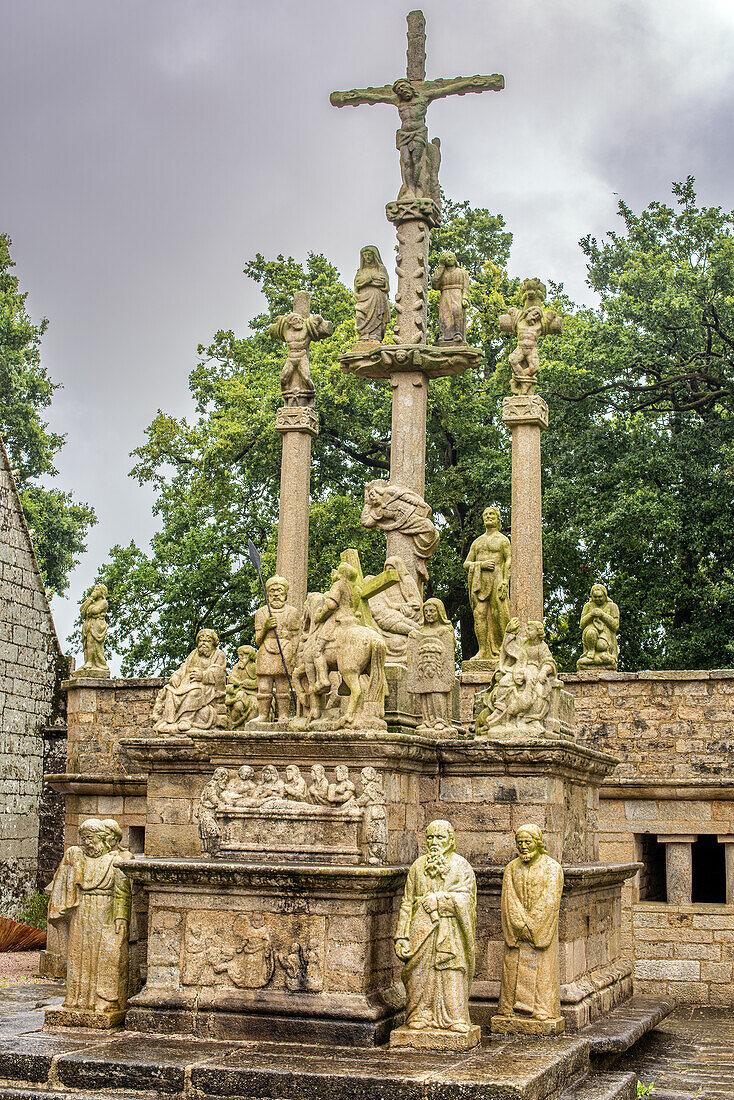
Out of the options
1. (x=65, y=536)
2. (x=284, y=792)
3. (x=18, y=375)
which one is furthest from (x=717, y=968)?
(x=18, y=375)

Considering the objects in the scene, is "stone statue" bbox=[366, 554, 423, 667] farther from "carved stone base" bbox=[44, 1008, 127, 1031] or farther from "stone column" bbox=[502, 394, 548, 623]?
"stone column" bbox=[502, 394, 548, 623]

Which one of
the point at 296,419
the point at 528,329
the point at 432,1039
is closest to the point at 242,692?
the point at 296,419

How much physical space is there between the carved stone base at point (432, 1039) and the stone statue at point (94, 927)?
6.51 ft

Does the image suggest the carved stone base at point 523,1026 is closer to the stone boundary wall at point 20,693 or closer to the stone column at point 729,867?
the stone column at point 729,867

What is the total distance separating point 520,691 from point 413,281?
4364 millimetres

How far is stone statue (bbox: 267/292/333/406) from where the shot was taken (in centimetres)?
1465

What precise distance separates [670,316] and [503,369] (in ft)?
11.3

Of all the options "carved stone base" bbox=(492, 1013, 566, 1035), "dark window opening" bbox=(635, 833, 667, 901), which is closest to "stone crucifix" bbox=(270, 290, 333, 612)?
→ "dark window opening" bbox=(635, 833, 667, 901)

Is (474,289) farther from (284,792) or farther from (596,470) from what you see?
(284,792)

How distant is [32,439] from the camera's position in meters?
27.6

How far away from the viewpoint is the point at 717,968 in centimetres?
1328

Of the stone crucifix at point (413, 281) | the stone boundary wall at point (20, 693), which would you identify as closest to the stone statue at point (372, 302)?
the stone crucifix at point (413, 281)

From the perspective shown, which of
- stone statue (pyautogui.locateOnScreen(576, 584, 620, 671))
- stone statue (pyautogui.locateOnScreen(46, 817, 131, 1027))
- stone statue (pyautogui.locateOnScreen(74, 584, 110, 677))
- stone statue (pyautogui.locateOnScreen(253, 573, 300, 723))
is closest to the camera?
stone statue (pyautogui.locateOnScreen(46, 817, 131, 1027))

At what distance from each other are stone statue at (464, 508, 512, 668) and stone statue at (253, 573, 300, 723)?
508cm
